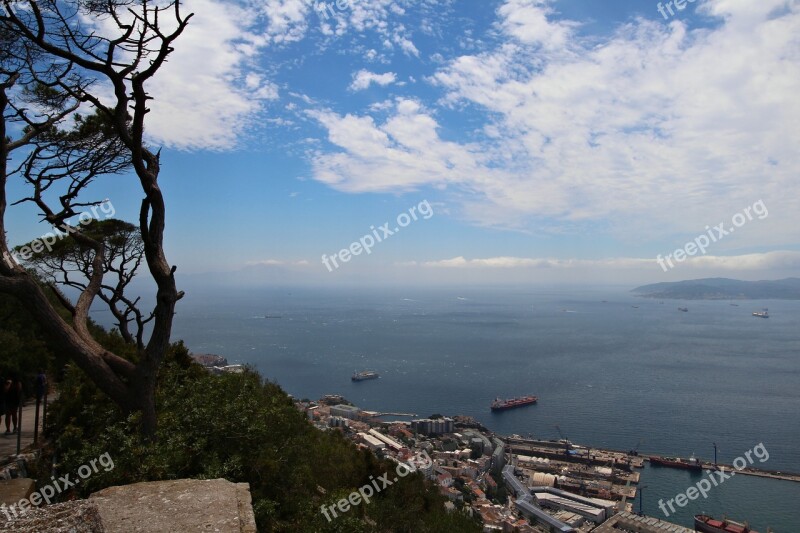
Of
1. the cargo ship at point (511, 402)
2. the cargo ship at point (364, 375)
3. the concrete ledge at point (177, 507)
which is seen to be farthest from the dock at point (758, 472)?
the cargo ship at point (364, 375)

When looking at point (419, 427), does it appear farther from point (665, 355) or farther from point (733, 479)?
point (665, 355)

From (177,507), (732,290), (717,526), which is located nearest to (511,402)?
(717,526)

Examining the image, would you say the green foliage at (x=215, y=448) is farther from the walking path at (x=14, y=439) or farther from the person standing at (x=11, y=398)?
the person standing at (x=11, y=398)

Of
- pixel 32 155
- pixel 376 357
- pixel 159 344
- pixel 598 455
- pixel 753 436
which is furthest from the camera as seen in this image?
pixel 376 357

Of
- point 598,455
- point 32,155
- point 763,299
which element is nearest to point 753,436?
point 598,455

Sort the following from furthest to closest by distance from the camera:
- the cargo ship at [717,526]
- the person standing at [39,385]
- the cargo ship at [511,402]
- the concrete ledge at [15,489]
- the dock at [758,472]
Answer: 1. the cargo ship at [511,402]
2. the dock at [758,472]
3. the cargo ship at [717,526]
4. the person standing at [39,385]
5. the concrete ledge at [15,489]

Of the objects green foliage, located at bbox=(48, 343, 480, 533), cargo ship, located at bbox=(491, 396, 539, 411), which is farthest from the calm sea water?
green foliage, located at bbox=(48, 343, 480, 533)
